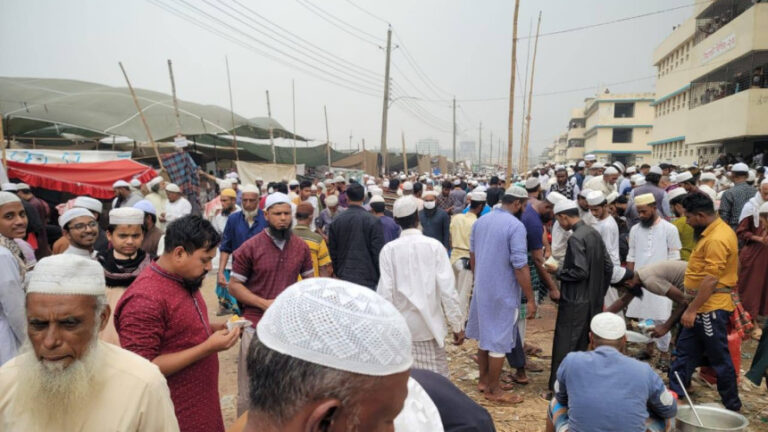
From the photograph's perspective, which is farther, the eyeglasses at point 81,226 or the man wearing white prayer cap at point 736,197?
the man wearing white prayer cap at point 736,197

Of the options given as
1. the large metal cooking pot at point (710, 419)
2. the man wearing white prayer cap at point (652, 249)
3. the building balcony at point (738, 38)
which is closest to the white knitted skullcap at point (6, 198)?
the large metal cooking pot at point (710, 419)

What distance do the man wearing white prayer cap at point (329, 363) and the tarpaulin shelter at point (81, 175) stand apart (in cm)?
1024

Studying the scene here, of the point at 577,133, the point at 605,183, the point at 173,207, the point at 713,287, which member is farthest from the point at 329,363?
the point at 577,133

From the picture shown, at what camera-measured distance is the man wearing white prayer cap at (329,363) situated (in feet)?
2.77

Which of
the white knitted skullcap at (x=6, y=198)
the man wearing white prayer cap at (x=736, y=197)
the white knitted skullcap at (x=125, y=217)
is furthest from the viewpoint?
the man wearing white prayer cap at (x=736, y=197)

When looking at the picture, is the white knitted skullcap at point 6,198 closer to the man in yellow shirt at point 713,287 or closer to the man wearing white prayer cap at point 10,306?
the man wearing white prayer cap at point 10,306

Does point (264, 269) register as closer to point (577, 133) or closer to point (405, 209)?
point (405, 209)

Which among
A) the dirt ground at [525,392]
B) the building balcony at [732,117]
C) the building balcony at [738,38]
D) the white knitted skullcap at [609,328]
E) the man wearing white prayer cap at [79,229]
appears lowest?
the dirt ground at [525,392]

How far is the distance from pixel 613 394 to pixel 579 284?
1.67 meters

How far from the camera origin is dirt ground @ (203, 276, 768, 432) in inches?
169

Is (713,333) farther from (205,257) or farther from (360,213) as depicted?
(205,257)

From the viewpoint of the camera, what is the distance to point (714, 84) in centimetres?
2592

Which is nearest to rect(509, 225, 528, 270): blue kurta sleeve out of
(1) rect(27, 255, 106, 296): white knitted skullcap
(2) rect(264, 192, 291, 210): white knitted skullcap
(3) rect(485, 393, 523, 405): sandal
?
(3) rect(485, 393, 523, 405): sandal

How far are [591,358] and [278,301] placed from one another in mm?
2586
